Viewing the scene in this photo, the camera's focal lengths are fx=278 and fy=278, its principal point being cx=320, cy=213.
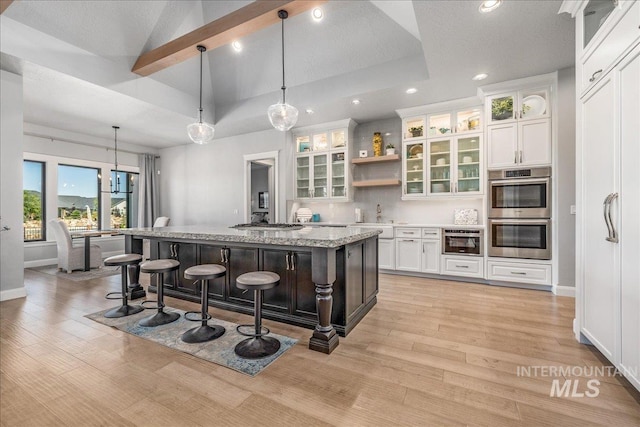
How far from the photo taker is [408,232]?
4.67 meters

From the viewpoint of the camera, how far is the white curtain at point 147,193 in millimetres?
7391

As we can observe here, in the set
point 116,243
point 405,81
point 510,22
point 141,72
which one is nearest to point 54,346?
point 141,72

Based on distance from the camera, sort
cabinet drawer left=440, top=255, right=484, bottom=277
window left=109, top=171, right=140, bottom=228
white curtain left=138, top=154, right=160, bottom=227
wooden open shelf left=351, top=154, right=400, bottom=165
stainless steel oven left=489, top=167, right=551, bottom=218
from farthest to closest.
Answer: white curtain left=138, top=154, right=160, bottom=227, window left=109, top=171, right=140, bottom=228, wooden open shelf left=351, top=154, right=400, bottom=165, cabinet drawer left=440, top=255, right=484, bottom=277, stainless steel oven left=489, top=167, right=551, bottom=218

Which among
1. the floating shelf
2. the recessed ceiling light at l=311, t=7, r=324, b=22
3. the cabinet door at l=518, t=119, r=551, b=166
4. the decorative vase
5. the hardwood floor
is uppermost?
the recessed ceiling light at l=311, t=7, r=324, b=22

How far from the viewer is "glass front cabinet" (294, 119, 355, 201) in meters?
5.41

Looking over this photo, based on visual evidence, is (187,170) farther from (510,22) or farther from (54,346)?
(510,22)

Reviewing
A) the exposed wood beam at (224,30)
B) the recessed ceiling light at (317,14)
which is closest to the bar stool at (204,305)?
the exposed wood beam at (224,30)

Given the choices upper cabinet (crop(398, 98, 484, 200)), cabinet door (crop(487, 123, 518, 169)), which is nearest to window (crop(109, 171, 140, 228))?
upper cabinet (crop(398, 98, 484, 200))

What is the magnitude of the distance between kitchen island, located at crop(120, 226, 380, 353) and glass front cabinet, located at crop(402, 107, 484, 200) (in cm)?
215

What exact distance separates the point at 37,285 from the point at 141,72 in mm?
3596

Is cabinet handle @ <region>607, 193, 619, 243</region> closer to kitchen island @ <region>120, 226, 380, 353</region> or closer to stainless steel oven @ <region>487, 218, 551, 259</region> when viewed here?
kitchen island @ <region>120, 226, 380, 353</region>

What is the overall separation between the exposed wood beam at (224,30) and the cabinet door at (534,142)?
3.19m

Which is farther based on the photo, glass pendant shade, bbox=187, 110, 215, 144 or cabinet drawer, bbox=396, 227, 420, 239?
cabinet drawer, bbox=396, 227, 420, 239

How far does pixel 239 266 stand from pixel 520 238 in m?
3.81
